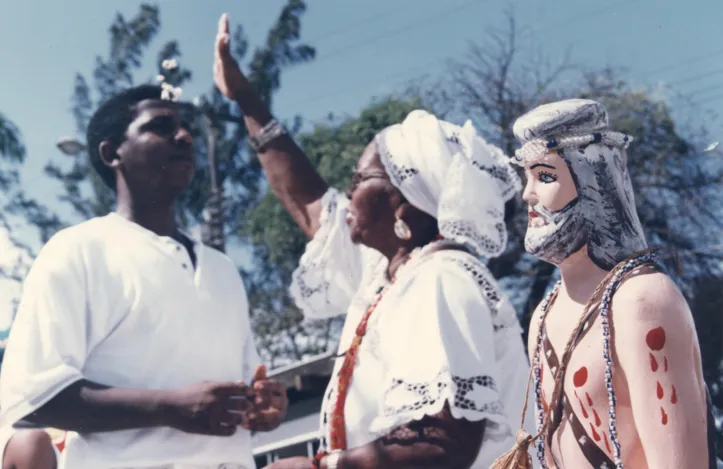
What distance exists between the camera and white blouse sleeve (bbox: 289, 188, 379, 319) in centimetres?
304

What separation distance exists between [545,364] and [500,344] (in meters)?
0.84

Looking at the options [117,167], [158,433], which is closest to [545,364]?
[158,433]

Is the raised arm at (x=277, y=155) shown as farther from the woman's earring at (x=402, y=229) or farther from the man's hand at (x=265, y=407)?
the man's hand at (x=265, y=407)

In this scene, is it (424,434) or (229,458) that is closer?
(424,434)

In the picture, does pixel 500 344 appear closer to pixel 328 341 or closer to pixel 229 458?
pixel 229 458

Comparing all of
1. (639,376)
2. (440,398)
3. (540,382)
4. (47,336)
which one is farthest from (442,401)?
(47,336)

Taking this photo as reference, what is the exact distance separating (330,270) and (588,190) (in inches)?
60.8

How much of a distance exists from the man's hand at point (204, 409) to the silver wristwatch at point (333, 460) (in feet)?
0.93

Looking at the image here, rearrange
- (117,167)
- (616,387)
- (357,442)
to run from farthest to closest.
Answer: (117,167), (357,442), (616,387)

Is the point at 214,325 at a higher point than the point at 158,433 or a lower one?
higher

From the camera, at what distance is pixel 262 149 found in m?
3.14

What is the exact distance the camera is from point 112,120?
9.58 feet

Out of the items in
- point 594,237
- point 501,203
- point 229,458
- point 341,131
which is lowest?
point 229,458

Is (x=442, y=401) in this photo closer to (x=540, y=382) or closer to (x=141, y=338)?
(x=540, y=382)
